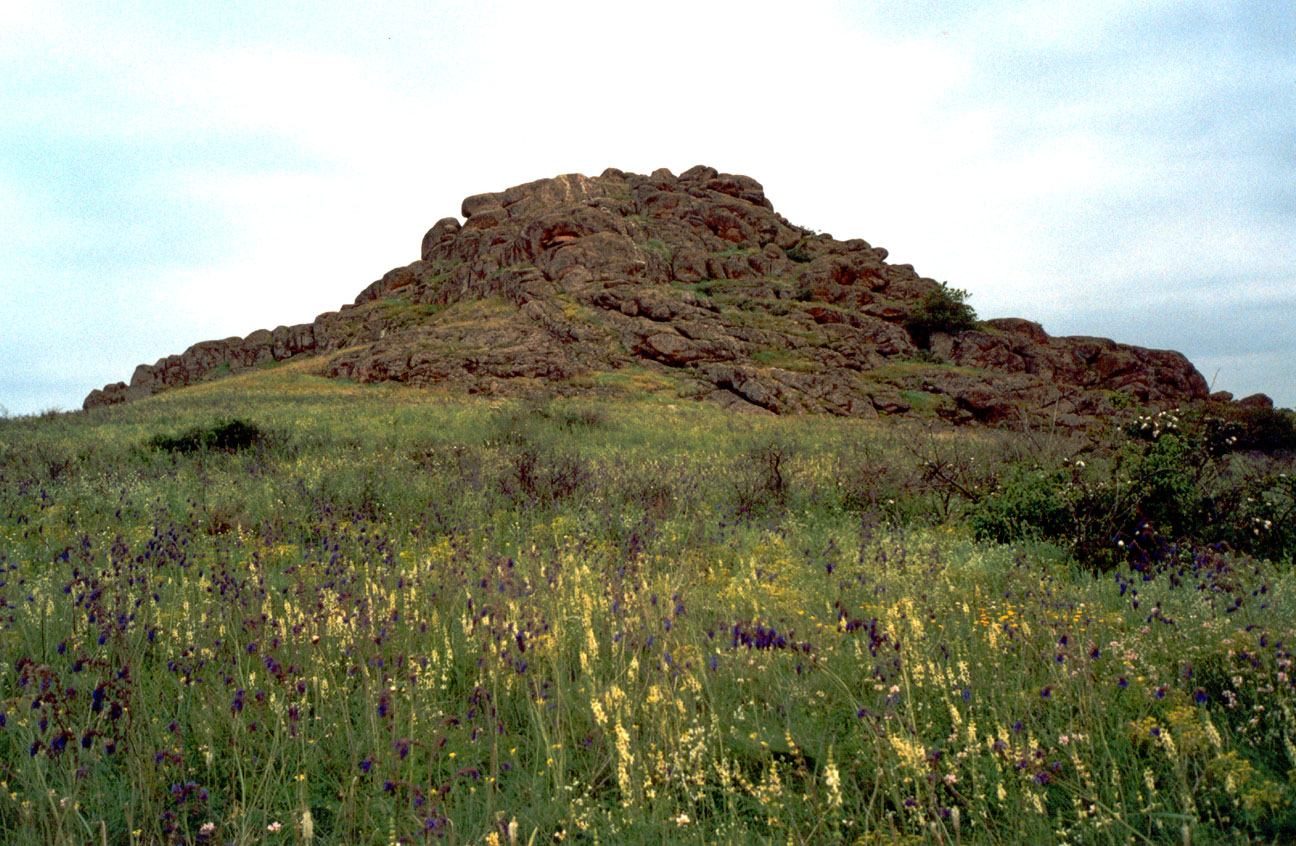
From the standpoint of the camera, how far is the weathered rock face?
40906mm

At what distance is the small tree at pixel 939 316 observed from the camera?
56156mm

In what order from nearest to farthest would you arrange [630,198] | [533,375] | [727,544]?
1. [727,544]
2. [533,375]
3. [630,198]

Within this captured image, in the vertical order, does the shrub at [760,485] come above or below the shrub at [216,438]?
below

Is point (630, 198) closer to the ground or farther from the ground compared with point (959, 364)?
farther from the ground

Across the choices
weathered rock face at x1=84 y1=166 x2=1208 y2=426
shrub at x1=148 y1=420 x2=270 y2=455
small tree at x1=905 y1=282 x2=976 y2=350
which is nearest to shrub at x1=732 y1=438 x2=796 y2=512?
shrub at x1=148 y1=420 x2=270 y2=455

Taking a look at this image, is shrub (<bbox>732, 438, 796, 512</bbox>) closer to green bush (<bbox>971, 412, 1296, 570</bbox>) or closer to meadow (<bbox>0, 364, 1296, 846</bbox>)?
meadow (<bbox>0, 364, 1296, 846</bbox>)

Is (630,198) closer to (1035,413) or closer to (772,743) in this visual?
(1035,413)

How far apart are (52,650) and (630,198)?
8259cm

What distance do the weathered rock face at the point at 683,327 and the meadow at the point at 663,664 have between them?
27.3 m

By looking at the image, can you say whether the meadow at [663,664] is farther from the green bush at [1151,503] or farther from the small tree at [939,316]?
the small tree at [939,316]

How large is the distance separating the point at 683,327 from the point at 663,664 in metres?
46.1

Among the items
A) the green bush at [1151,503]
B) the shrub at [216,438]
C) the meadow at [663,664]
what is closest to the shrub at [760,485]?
the meadow at [663,664]

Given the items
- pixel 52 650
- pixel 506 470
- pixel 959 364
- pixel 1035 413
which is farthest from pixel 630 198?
pixel 52 650

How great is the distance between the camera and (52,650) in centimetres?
388
